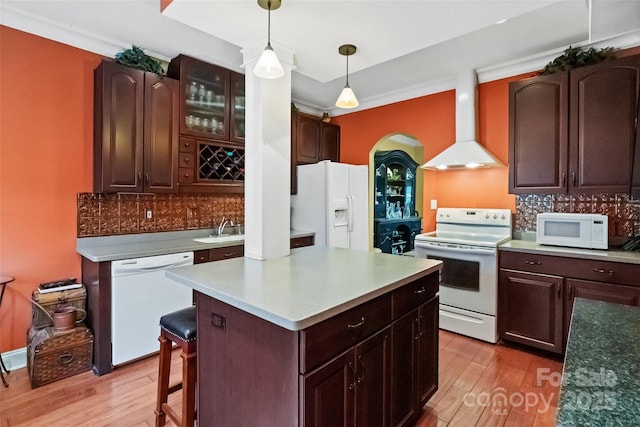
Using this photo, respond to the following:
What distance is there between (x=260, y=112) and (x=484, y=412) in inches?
92.2

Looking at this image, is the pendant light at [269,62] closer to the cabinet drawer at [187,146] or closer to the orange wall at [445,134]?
the cabinet drawer at [187,146]

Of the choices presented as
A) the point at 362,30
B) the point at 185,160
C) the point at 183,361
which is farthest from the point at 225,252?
the point at 362,30

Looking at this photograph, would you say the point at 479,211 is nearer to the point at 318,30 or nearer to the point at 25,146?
the point at 318,30

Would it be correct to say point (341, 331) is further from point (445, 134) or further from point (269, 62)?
point (445, 134)

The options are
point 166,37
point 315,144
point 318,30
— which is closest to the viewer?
point 318,30

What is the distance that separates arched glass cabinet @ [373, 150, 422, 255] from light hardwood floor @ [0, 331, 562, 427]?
3.25 m

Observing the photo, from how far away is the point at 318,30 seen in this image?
2.02 metres

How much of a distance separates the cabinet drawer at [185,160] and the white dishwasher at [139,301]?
897 mm

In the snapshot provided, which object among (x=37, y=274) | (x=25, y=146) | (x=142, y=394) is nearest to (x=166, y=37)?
(x=25, y=146)

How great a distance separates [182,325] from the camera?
5.54 feet

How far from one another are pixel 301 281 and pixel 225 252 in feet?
5.59

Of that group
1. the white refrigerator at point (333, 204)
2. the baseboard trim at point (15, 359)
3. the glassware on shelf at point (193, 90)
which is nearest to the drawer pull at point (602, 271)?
the white refrigerator at point (333, 204)

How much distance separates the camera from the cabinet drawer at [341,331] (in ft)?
3.91

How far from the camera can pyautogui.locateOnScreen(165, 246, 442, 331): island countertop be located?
1.23m
